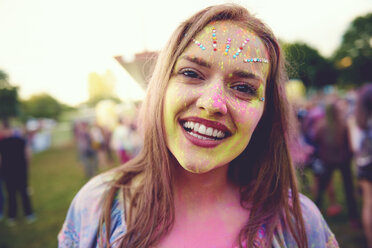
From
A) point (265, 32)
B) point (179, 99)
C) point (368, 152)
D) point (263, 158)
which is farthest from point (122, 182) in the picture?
point (368, 152)

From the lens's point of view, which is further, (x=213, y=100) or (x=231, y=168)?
(x=231, y=168)

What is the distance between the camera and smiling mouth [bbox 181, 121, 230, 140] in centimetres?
A: 98

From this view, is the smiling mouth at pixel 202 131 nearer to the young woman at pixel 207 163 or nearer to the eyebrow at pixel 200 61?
the young woman at pixel 207 163

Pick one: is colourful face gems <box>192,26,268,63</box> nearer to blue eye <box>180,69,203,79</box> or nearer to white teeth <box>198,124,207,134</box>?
blue eye <box>180,69,203,79</box>

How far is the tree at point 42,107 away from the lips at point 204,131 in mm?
31988

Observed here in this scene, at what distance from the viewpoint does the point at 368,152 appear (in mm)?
2576

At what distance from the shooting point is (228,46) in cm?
100

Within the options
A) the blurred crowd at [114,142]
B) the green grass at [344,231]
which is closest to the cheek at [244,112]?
the green grass at [344,231]

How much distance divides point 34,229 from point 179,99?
4494 millimetres

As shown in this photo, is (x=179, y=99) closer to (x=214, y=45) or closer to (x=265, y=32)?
(x=214, y=45)

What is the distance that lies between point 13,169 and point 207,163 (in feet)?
16.0

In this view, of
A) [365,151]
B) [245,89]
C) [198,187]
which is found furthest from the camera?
[365,151]

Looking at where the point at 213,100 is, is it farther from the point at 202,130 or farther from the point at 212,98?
the point at 202,130

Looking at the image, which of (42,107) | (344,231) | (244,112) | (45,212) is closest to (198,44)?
(244,112)
